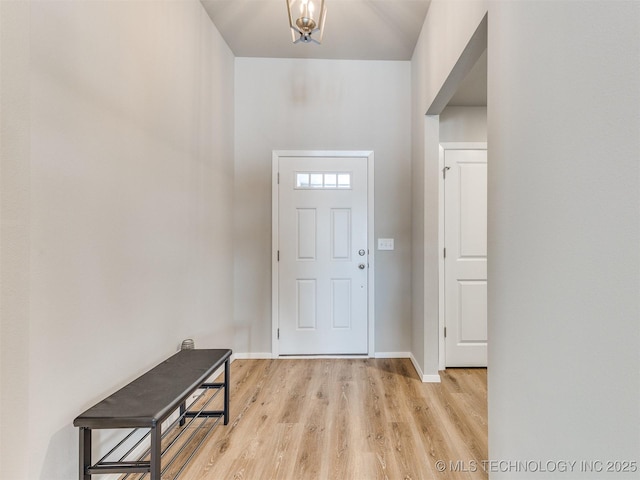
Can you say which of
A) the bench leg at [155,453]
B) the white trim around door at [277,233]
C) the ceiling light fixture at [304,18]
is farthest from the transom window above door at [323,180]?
the bench leg at [155,453]

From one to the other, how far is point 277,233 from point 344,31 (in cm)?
195

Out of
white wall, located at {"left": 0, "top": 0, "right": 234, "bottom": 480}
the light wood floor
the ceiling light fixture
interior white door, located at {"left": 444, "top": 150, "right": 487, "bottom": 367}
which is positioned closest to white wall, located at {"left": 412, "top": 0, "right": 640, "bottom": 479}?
the light wood floor

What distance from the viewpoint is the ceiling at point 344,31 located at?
245cm

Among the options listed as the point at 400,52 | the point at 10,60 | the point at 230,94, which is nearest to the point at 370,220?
the point at 400,52

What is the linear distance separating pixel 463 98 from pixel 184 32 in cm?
241

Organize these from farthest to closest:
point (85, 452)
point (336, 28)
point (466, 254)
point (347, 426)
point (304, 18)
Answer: point (466, 254)
point (336, 28)
point (347, 426)
point (304, 18)
point (85, 452)

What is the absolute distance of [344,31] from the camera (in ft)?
8.96

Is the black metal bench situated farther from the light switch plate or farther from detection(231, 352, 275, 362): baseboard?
the light switch plate

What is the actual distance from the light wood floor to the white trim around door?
0.37 meters

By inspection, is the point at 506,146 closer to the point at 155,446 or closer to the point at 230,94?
the point at 155,446

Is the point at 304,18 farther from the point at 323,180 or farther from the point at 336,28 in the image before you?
the point at 323,180

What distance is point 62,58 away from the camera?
123cm

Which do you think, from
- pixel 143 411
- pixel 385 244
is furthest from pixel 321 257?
pixel 143 411

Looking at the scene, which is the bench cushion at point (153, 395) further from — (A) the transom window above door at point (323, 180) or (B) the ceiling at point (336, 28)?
(B) the ceiling at point (336, 28)
